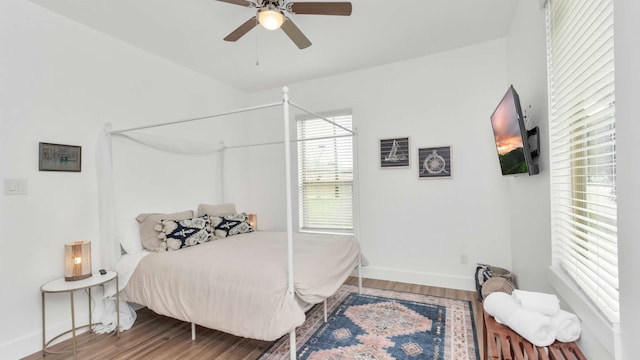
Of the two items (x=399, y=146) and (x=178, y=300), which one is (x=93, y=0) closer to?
(x=178, y=300)

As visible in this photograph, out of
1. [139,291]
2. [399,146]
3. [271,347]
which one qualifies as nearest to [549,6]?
[399,146]

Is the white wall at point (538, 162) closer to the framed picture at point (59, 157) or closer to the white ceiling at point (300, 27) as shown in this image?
the white ceiling at point (300, 27)

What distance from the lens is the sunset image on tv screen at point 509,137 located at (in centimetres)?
193

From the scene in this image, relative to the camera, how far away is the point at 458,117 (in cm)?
331

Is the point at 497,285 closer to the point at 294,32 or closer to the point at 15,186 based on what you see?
the point at 294,32

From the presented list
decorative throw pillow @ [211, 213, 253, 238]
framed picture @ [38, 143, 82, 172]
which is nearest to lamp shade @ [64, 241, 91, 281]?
framed picture @ [38, 143, 82, 172]

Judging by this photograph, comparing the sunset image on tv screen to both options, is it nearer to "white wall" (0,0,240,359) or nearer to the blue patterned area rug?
the blue patterned area rug

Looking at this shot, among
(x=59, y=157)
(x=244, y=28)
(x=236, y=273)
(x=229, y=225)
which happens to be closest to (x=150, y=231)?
(x=229, y=225)

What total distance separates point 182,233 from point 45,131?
4.60 ft

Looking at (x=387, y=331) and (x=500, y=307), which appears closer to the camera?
(x=500, y=307)

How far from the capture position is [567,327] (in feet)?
4.06

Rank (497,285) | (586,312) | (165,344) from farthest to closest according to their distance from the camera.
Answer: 1. (497,285)
2. (165,344)
3. (586,312)

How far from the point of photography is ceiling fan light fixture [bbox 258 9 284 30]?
1885 mm

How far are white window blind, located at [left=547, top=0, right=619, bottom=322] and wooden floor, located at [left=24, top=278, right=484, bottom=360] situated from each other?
3.81ft
